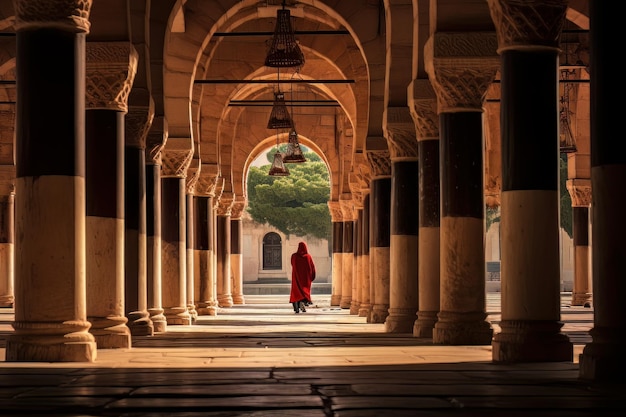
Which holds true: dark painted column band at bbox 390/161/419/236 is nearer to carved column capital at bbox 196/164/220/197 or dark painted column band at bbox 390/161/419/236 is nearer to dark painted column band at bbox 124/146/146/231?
dark painted column band at bbox 124/146/146/231

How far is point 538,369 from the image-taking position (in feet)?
32.1

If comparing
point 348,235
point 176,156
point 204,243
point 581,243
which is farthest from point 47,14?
point 348,235

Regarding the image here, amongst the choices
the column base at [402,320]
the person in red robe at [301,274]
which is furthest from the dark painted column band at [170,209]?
the person in red robe at [301,274]

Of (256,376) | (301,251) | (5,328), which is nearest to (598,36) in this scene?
(256,376)

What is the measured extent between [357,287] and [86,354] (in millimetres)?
19398

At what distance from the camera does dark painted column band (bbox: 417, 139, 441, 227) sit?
16.0 meters

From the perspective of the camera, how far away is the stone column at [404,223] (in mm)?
18312

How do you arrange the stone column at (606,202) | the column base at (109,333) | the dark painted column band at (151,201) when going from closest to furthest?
the stone column at (606,202), the column base at (109,333), the dark painted column band at (151,201)

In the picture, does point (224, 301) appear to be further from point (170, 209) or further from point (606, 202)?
point (606, 202)

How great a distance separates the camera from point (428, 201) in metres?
16.1

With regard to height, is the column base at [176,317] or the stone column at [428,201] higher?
the stone column at [428,201]

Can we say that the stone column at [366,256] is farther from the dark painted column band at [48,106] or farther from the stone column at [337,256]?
the dark painted column band at [48,106]

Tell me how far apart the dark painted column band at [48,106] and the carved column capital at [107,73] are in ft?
8.82

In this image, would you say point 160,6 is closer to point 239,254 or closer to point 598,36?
point 598,36
